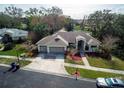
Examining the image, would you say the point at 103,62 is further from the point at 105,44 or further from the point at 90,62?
the point at 105,44

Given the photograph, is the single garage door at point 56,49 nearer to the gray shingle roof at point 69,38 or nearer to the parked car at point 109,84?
the gray shingle roof at point 69,38

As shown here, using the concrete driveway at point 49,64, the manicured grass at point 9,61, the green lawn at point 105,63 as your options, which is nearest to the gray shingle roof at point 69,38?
the concrete driveway at point 49,64

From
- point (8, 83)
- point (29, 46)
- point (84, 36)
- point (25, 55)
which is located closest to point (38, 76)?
point (8, 83)

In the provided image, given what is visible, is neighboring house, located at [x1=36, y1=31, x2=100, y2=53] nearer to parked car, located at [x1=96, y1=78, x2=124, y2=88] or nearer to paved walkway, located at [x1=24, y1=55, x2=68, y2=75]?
paved walkway, located at [x1=24, y1=55, x2=68, y2=75]

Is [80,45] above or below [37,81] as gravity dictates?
above

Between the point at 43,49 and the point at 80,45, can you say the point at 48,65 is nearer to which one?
the point at 43,49

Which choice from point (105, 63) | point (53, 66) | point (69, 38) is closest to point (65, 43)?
point (69, 38)
